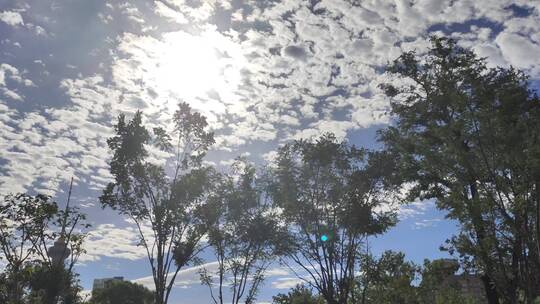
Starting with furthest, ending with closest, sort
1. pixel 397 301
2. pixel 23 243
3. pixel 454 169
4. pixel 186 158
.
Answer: pixel 397 301
pixel 186 158
pixel 23 243
pixel 454 169

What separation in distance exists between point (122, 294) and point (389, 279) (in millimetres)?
45180

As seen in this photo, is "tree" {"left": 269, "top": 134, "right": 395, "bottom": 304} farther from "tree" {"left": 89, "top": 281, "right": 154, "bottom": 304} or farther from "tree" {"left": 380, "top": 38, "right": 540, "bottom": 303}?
"tree" {"left": 89, "top": 281, "right": 154, "bottom": 304}

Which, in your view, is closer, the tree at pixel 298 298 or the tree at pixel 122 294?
the tree at pixel 298 298

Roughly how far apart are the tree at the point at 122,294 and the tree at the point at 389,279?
38785 mm

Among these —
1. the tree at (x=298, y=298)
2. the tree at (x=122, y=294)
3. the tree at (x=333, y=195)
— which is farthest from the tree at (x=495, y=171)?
the tree at (x=122, y=294)

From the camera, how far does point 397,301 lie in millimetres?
37250

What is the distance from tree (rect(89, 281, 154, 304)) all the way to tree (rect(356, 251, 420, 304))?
127ft

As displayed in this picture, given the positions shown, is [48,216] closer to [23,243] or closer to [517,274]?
[23,243]

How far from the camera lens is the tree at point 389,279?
2883cm

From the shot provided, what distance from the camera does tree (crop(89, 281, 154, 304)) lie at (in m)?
62.1

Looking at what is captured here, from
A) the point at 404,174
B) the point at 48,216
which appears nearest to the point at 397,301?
the point at 404,174

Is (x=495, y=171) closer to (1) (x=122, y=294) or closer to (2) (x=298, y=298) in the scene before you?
(2) (x=298, y=298)

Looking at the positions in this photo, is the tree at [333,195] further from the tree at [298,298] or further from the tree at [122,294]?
the tree at [122,294]

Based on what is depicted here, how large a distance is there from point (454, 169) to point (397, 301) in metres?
25.4
